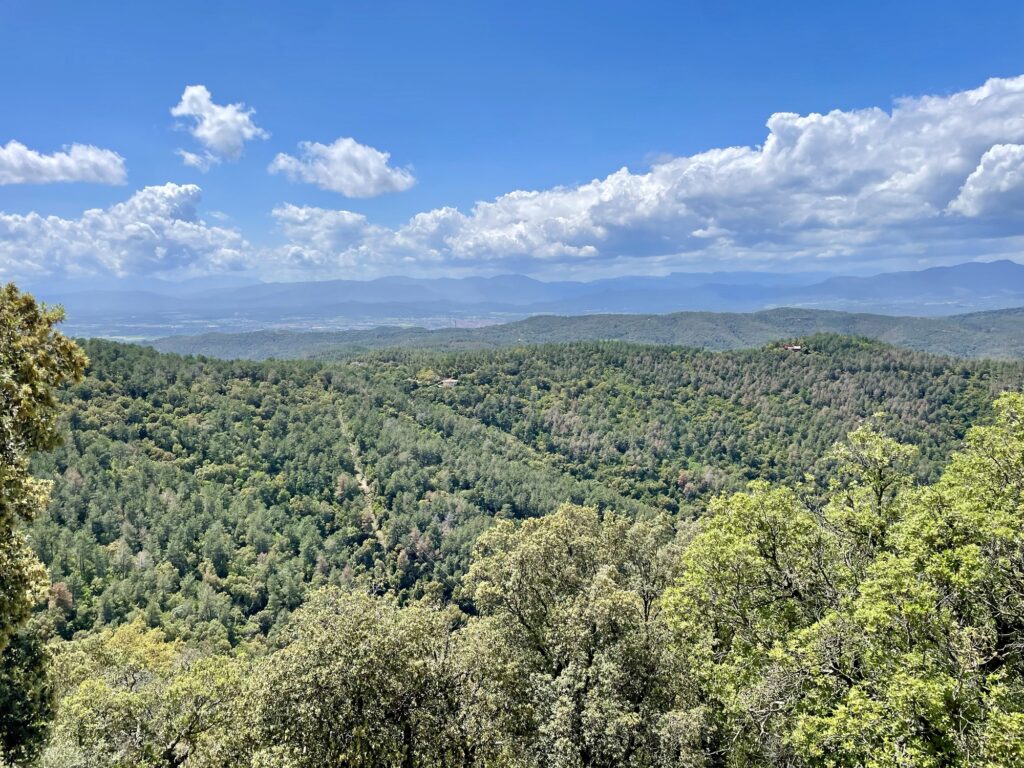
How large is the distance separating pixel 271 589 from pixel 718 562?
294 ft

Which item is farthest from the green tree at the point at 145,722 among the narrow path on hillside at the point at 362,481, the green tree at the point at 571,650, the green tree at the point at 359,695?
the narrow path on hillside at the point at 362,481

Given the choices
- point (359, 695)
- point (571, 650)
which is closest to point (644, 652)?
point (571, 650)

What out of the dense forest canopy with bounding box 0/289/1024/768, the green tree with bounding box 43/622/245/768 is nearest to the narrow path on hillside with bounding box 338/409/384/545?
the dense forest canopy with bounding box 0/289/1024/768

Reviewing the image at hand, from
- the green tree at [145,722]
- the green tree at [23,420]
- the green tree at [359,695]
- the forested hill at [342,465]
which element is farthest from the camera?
the forested hill at [342,465]

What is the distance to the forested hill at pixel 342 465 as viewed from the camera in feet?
290

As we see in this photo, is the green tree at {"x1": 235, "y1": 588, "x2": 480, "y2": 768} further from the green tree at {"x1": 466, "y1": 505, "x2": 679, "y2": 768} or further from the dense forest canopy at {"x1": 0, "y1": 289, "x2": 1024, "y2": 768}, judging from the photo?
the green tree at {"x1": 466, "y1": 505, "x2": 679, "y2": 768}

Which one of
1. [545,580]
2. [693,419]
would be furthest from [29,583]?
[693,419]

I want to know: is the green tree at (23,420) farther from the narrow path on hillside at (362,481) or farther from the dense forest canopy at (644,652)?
the narrow path on hillside at (362,481)

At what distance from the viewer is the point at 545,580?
24062mm

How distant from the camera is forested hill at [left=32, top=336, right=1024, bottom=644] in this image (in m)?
88.5

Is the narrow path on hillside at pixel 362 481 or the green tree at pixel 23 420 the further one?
the narrow path on hillside at pixel 362 481

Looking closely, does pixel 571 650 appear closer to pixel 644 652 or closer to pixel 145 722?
pixel 644 652

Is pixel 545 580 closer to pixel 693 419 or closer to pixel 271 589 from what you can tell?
pixel 271 589

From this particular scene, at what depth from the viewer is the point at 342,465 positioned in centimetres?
13638
